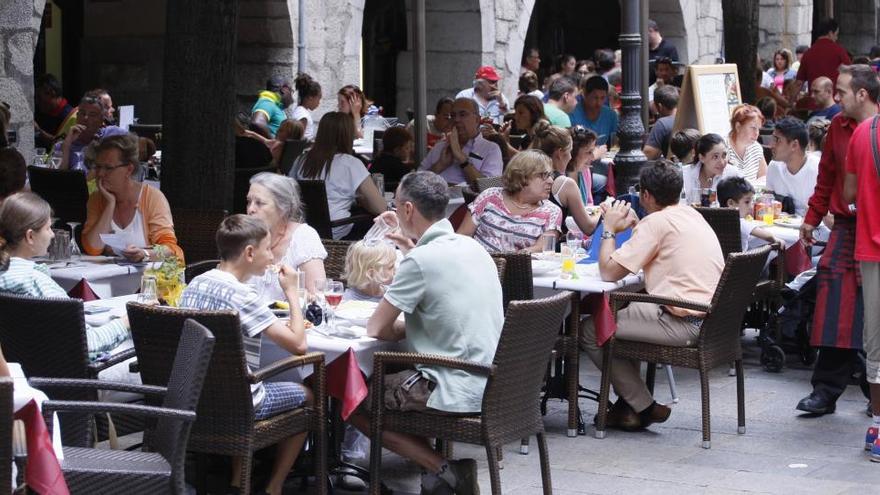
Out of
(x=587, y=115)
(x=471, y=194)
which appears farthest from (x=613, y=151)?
(x=471, y=194)

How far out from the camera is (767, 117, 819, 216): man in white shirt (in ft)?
31.6

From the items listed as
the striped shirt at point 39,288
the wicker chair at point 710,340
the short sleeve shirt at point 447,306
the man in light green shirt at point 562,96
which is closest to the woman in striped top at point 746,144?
the man in light green shirt at point 562,96

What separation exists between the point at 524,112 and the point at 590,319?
5.44 metres

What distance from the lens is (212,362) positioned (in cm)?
541

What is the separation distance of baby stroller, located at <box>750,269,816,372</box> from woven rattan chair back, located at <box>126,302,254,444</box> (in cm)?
408

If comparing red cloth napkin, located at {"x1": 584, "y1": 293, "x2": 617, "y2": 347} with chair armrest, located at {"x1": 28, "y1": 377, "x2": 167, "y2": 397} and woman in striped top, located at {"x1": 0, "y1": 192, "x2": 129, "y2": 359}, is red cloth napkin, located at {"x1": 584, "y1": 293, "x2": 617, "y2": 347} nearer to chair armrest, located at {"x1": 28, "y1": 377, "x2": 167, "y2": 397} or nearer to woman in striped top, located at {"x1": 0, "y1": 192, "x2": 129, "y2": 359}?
woman in striped top, located at {"x1": 0, "y1": 192, "x2": 129, "y2": 359}

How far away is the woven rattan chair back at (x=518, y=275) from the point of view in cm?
697

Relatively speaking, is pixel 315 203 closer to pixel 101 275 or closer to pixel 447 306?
pixel 101 275

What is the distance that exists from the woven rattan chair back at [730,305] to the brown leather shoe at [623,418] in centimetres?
47

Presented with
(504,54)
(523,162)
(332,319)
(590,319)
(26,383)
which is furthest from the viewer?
(504,54)

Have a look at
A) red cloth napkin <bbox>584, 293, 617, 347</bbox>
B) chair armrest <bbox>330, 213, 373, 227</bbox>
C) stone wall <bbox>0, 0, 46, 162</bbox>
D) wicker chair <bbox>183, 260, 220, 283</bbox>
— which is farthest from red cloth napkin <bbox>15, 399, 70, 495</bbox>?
stone wall <bbox>0, 0, 46, 162</bbox>

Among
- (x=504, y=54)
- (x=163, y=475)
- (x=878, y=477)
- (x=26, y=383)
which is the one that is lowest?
(x=878, y=477)

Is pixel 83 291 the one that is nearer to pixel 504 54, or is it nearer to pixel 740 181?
pixel 740 181

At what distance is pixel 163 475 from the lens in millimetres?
4758
